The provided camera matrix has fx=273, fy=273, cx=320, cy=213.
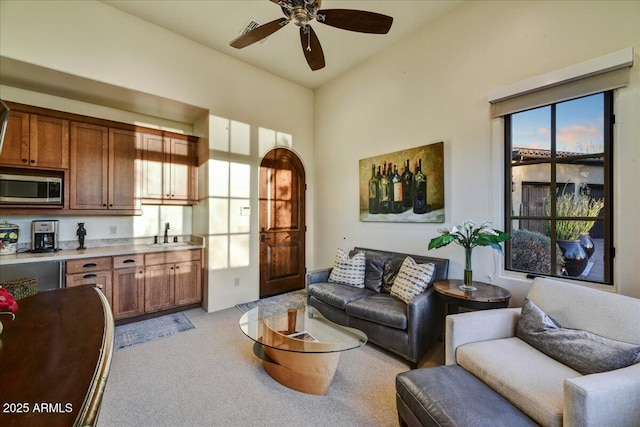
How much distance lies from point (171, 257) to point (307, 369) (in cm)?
249

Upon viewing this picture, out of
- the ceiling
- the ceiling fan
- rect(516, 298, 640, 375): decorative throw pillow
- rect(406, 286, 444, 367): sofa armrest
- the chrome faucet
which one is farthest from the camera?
the chrome faucet

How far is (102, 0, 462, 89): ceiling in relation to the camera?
294cm

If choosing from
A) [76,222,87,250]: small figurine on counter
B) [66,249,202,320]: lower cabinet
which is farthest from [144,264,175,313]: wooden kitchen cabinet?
[76,222,87,250]: small figurine on counter

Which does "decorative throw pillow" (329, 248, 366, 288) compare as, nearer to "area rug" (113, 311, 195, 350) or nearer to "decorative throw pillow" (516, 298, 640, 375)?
"decorative throw pillow" (516, 298, 640, 375)

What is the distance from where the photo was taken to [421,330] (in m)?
2.41

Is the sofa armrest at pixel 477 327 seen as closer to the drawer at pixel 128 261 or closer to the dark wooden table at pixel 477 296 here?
the dark wooden table at pixel 477 296

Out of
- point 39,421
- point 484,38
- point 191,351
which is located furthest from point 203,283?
point 484,38

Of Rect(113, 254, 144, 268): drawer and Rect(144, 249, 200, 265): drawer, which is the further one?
Rect(144, 249, 200, 265): drawer

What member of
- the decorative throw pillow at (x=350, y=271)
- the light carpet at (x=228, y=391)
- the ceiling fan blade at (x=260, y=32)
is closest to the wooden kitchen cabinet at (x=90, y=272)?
the light carpet at (x=228, y=391)

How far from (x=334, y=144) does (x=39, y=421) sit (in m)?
4.31

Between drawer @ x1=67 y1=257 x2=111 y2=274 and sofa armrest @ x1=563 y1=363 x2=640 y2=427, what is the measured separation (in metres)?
4.00

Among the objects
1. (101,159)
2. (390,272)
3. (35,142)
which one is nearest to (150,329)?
(101,159)

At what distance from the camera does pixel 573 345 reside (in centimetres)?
155

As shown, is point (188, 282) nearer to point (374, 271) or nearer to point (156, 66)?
point (374, 271)
